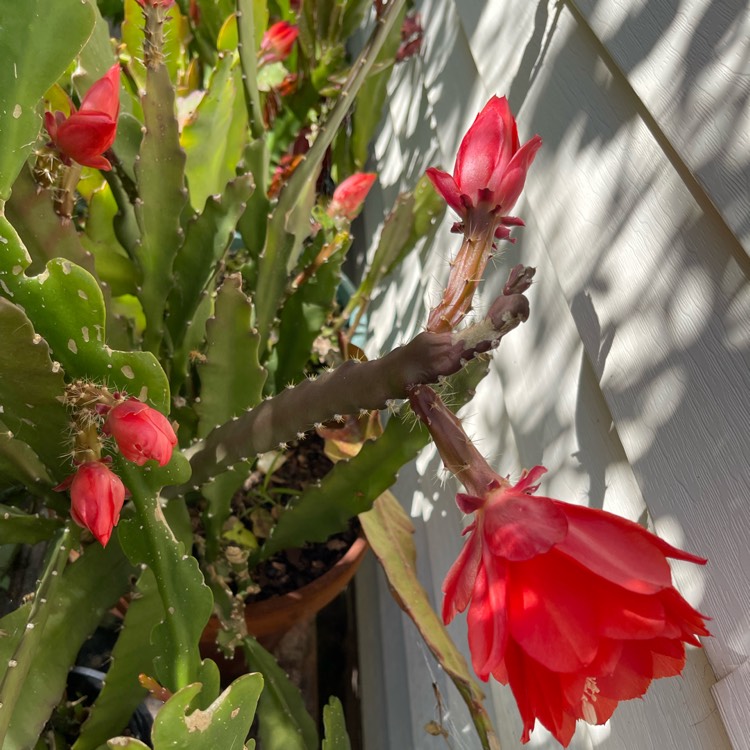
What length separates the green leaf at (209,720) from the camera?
430mm

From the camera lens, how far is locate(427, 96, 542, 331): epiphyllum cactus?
0.42 metres

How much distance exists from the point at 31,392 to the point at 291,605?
52 cm

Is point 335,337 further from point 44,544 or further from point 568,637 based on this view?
point 568,637

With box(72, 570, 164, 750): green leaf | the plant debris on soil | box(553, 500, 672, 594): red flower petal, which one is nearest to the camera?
box(553, 500, 672, 594): red flower petal

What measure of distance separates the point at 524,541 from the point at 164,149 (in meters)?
0.62

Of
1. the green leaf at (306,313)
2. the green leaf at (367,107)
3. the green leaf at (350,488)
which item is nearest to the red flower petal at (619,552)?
the green leaf at (350,488)

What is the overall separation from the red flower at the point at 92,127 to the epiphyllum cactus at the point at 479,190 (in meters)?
0.32

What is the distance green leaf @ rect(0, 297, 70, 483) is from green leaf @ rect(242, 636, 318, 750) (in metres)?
0.33

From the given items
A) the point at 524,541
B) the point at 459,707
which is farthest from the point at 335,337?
the point at 524,541

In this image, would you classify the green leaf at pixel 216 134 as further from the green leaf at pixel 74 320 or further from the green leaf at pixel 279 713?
the green leaf at pixel 279 713

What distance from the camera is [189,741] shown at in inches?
17.5

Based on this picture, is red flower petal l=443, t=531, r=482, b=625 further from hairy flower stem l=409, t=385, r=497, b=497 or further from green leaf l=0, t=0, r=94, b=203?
green leaf l=0, t=0, r=94, b=203

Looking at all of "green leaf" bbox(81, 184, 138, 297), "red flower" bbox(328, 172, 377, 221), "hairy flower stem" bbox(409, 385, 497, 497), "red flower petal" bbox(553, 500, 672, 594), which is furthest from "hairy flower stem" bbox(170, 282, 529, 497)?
"red flower" bbox(328, 172, 377, 221)

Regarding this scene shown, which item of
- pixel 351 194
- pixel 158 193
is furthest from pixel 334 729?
pixel 351 194
